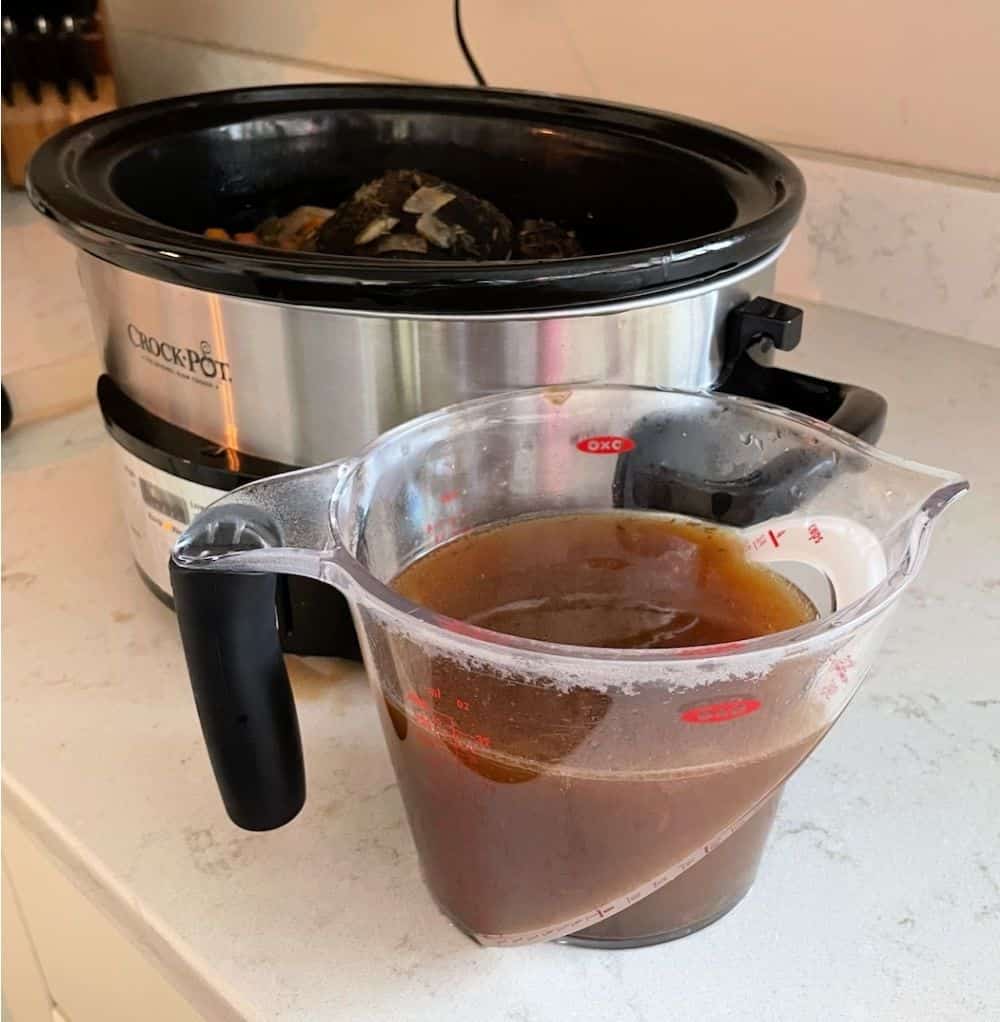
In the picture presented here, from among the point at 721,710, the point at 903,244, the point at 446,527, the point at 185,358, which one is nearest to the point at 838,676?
the point at 721,710

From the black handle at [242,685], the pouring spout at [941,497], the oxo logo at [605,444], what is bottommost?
the black handle at [242,685]

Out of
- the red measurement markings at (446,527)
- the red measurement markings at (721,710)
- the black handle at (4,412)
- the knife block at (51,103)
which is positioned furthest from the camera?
the knife block at (51,103)

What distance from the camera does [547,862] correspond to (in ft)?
1.16

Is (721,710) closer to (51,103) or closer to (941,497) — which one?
(941,497)

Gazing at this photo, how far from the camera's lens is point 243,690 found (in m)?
0.37

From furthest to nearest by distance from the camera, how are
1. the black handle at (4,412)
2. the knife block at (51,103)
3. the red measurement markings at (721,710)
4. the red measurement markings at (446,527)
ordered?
1. the knife block at (51,103)
2. the black handle at (4,412)
3. the red measurement markings at (446,527)
4. the red measurement markings at (721,710)

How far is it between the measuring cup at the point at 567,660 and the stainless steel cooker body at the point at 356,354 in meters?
0.03

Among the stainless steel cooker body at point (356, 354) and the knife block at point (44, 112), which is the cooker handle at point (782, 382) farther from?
the knife block at point (44, 112)

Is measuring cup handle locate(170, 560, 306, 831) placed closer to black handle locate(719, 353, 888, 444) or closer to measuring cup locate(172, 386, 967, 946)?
measuring cup locate(172, 386, 967, 946)

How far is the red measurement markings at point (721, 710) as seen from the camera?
31 cm

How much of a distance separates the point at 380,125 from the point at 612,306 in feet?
0.99

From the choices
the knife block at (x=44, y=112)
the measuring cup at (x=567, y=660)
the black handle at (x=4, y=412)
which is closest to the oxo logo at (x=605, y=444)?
the measuring cup at (x=567, y=660)

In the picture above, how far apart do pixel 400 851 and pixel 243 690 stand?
105 millimetres

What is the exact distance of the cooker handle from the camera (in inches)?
18.6
